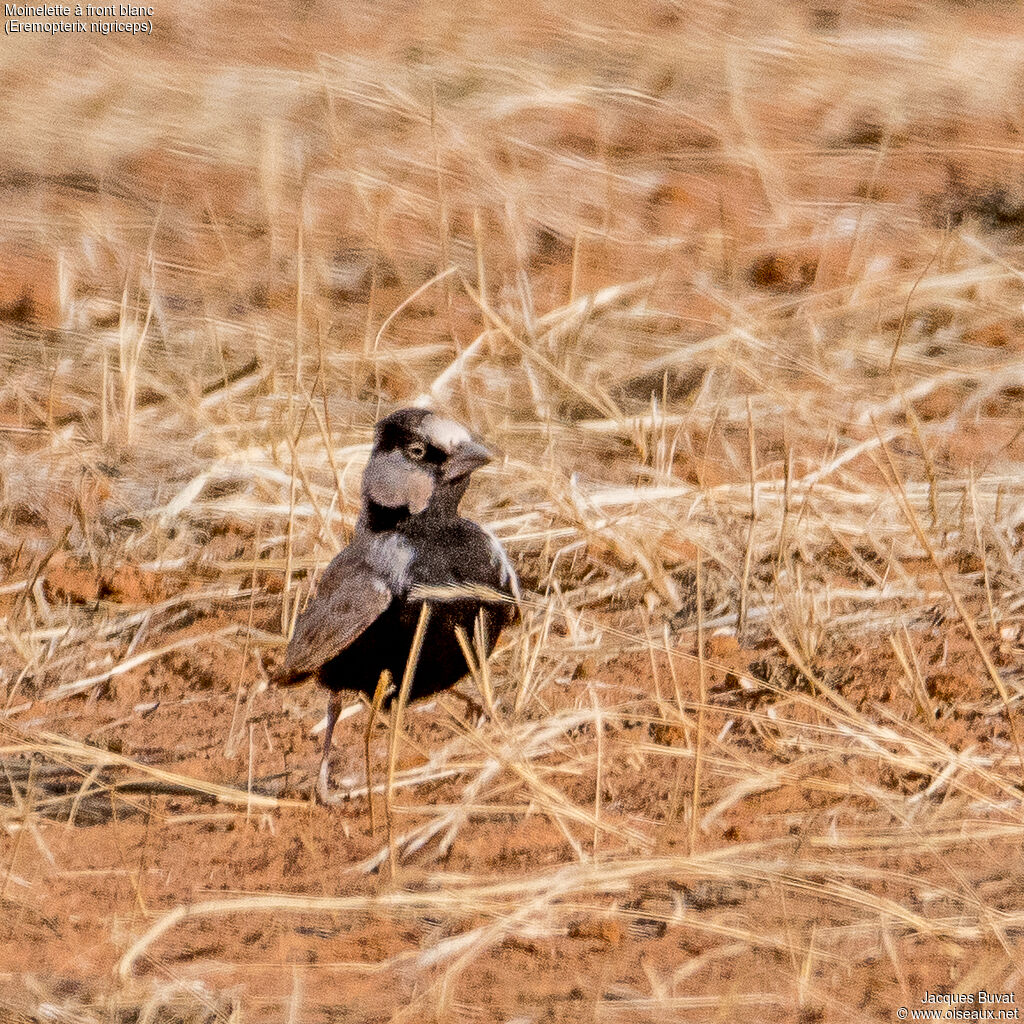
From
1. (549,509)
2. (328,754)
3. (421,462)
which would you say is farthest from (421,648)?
(549,509)

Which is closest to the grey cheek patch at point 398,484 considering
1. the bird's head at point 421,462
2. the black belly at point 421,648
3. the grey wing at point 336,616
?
the bird's head at point 421,462

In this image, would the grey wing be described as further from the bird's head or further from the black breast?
the bird's head

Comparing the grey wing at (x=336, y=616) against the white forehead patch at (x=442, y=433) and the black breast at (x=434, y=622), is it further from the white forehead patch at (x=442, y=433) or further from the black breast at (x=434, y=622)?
the white forehead patch at (x=442, y=433)

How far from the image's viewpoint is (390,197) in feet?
21.4

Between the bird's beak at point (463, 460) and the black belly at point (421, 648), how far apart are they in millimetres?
351

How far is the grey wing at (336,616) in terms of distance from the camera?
11.3ft

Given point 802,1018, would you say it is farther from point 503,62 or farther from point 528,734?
point 503,62

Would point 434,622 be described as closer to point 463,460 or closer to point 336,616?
point 336,616

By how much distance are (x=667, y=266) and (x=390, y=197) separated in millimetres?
1400

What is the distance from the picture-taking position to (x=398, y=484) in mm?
3568

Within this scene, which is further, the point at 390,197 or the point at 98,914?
the point at 390,197

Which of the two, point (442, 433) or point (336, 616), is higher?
point (442, 433)

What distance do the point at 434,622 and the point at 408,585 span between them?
12cm

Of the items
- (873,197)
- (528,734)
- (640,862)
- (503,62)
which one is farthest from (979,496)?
(503,62)
